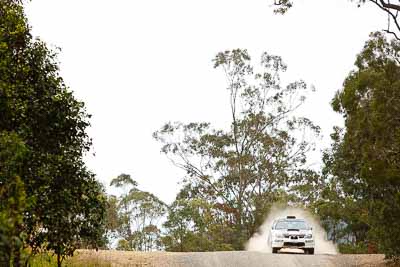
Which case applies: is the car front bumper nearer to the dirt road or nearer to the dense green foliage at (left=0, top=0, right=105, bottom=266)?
the dirt road

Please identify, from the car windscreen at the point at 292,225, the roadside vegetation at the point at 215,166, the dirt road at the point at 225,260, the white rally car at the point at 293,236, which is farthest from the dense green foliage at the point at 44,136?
the car windscreen at the point at 292,225

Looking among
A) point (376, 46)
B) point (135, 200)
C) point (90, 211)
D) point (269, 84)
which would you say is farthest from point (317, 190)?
point (90, 211)

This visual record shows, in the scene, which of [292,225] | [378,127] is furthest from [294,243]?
[378,127]

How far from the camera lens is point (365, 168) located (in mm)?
16812

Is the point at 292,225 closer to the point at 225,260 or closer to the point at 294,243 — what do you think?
the point at 294,243

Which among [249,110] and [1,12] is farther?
[249,110]

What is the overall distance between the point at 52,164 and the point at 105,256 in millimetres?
8840

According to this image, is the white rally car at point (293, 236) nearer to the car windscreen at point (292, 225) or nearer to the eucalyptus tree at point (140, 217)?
the car windscreen at point (292, 225)

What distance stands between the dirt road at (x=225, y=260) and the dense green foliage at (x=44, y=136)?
6.34 meters

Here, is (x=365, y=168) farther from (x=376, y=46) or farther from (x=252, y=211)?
(x=252, y=211)

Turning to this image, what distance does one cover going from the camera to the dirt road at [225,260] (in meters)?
17.3

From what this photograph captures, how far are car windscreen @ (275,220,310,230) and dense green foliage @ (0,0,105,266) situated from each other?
477 inches

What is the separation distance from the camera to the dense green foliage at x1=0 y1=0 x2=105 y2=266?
9453 mm

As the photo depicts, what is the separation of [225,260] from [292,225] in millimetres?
4922
